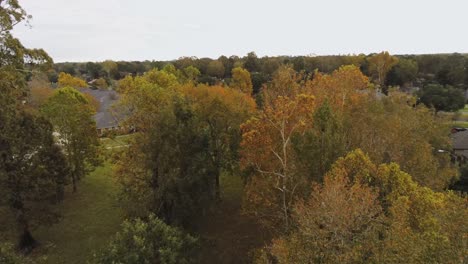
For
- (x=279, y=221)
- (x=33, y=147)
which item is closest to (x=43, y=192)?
(x=33, y=147)

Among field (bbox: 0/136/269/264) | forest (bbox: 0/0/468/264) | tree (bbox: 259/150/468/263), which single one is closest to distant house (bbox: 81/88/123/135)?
field (bbox: 0/136/269/264)

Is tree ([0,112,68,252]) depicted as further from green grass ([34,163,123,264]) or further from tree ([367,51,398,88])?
tree ([367,51,398,88])

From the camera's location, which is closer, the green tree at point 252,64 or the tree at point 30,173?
the tree at point 30,173

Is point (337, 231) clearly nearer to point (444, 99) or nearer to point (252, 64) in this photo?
point (444, 99)

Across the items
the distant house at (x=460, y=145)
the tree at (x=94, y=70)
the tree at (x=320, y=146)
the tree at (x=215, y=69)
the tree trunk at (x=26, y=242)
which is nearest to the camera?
the tree at (x=320, y=146)

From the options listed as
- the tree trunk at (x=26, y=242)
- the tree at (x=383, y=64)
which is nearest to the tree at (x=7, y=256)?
the tree trunk at (x=26, y=242)

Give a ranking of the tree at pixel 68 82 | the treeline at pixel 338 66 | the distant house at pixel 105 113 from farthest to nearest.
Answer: the treeline at pixel 338 66 < the tree at pixel 68 82 < the distant house at pixel 105 113

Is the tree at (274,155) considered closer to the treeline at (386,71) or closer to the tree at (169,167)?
the tree at (169,167)

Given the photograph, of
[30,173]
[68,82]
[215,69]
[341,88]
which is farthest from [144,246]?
[215,69]

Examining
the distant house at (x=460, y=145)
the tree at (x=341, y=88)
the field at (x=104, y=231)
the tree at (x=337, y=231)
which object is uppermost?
the tree at (x=341, y=88)
